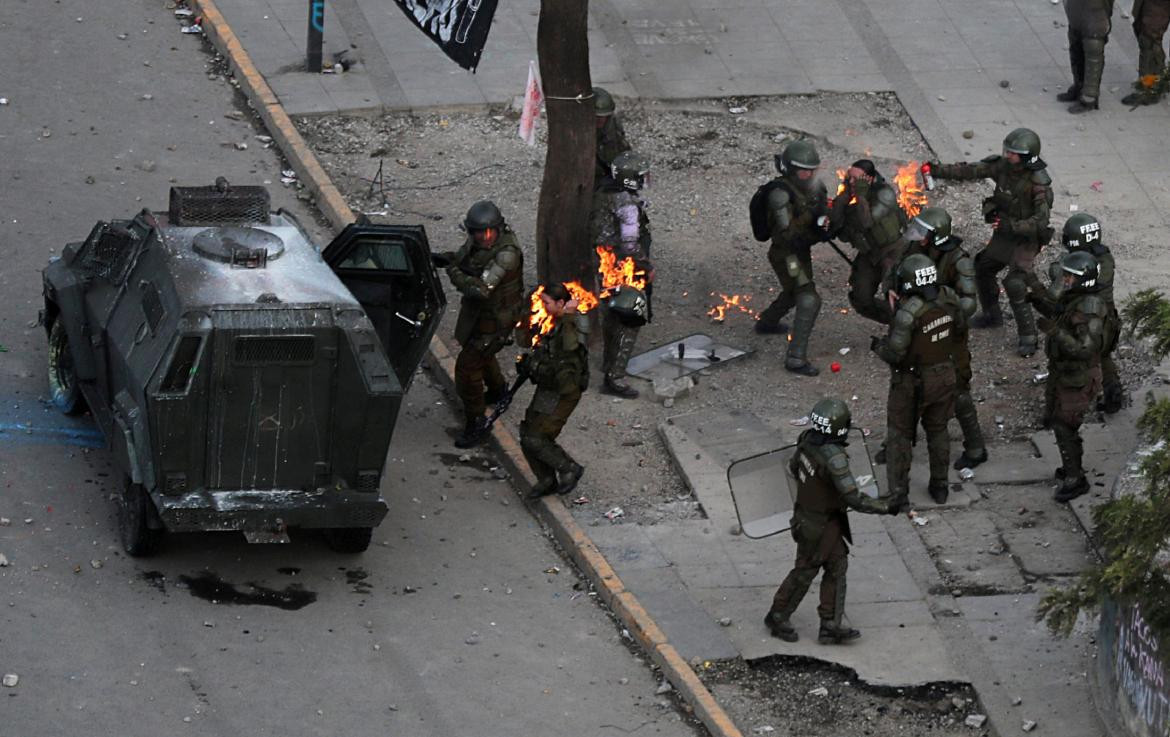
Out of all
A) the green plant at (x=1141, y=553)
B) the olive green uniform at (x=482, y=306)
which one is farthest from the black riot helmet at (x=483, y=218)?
the green plant at (x=1141, y=553)

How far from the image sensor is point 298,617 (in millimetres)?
13484

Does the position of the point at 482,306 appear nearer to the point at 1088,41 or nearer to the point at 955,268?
the point at 955,268

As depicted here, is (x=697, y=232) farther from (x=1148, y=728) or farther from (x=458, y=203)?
(x=1148, y=728)

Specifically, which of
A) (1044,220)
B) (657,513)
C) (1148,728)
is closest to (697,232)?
(1044,220)

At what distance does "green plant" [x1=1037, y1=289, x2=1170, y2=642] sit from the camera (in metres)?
10.8

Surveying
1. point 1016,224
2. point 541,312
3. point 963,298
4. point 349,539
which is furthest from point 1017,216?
point 349,539

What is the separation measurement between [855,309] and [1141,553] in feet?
20.7

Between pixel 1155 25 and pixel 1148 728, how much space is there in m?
10.4

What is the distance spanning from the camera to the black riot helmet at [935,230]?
15.3 m

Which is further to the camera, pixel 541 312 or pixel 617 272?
pixel 617 272

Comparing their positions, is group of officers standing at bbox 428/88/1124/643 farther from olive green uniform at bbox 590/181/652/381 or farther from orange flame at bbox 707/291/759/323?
orange flame at bbox 707/291/759/323

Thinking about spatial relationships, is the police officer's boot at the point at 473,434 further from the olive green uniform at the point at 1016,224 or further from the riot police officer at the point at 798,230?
the olive green uniform at the point at 1016,224

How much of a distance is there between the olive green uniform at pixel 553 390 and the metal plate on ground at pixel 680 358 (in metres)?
1.91

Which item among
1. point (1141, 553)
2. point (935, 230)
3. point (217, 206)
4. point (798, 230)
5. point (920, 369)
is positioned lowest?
point (798, 230)
